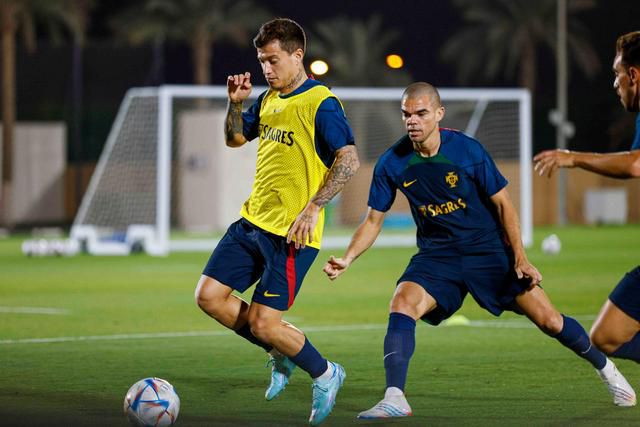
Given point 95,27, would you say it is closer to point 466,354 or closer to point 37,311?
point 37,311

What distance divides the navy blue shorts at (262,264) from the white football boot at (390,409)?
0.90m

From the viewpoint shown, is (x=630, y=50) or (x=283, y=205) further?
(x=283, y=205)

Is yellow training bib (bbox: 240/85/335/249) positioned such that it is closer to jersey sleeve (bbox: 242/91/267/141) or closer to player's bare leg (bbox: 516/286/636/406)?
jersey sleeve (bbox: 242/91/267/141)

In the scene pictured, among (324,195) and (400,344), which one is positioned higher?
(324,195)

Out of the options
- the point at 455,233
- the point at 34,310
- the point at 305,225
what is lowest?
the point at 34,310

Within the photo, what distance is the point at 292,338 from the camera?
884 cm

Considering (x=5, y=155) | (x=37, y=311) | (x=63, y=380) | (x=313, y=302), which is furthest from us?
(x=5, y=155)

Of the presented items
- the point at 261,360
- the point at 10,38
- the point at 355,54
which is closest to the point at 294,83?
the point at 261,360

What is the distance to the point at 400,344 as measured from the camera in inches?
345

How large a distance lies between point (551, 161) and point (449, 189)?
5.06 ft

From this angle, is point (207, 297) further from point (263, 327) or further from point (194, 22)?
point (194, 22)

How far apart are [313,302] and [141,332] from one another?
172 inches

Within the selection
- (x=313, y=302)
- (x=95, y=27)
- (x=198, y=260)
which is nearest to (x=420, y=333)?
(x=313, y=302)

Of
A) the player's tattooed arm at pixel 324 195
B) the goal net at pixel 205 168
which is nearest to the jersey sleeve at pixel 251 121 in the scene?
the player's tattooed arm at pixel 324 195
